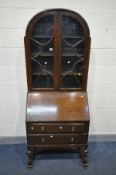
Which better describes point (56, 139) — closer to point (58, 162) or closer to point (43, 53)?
point (58, 162)

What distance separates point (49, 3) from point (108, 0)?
0.59 m

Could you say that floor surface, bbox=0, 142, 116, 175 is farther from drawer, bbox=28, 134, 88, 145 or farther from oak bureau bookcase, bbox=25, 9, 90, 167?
drawer, bbox=28, 134, 88, 145

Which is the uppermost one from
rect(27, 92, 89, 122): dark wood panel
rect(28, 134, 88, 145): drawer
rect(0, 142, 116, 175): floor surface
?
rect(27, 92, 89, 122): dark wood panel

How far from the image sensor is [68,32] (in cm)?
209

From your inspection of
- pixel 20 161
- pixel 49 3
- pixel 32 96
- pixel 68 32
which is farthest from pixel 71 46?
pixel 20 161

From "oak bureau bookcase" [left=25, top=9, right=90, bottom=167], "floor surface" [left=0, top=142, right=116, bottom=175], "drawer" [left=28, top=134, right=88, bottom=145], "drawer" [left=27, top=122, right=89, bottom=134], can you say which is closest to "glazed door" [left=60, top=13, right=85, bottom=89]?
"oak bureau bookcase" [left=25, top=9, right=90, bottom=167]

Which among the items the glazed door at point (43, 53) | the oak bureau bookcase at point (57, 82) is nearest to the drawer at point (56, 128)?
the oak bureau bookcase at point (57, 82)

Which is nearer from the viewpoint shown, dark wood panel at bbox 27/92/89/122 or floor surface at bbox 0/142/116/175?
dark wood panel at bbox 27/92/89/122

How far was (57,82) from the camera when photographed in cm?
221

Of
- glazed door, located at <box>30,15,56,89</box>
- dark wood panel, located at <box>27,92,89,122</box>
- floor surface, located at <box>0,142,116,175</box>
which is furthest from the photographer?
floor surface, located at <box>0,142,116,175</box>

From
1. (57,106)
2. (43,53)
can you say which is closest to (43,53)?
(43,53)

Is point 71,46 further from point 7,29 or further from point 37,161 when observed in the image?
point 37,161

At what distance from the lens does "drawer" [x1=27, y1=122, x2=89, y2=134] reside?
7.14 feet

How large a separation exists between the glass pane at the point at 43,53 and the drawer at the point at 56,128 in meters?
0.39
